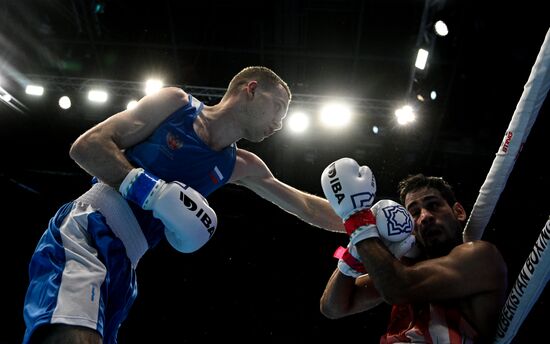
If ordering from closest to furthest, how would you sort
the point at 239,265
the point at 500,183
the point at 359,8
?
the point at 500,183 < the point at 359,8 < the point at 239,265

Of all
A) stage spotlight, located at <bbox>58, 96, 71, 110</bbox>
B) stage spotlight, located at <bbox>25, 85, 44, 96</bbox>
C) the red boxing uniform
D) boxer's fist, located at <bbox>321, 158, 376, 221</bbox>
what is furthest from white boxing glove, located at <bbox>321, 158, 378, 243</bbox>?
stage spotlight, located at <bbox>25, 85, 44, 96</bbox>

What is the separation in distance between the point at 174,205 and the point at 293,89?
4567mm

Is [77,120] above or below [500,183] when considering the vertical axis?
above

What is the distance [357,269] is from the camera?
78.6 inches

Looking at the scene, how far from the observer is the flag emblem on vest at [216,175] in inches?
89.1

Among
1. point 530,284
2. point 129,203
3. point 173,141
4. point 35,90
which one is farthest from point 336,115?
point 530,284

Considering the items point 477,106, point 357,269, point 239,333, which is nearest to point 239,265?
point 239,333

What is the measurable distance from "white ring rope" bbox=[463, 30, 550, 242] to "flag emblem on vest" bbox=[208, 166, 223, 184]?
1.16 m

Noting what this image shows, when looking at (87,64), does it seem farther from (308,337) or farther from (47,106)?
(308,337)

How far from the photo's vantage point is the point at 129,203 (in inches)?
75.0

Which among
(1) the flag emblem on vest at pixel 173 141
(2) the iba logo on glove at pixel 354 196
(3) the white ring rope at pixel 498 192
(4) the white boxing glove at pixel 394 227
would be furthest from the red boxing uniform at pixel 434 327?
(1) the flag emblem on vest at pixel 173 141

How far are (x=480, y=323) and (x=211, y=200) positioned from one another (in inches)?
231

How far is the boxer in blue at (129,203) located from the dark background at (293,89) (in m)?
3.48

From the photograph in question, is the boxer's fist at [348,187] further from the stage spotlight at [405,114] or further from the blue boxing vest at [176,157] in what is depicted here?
the stage spotlight at [405,114]
